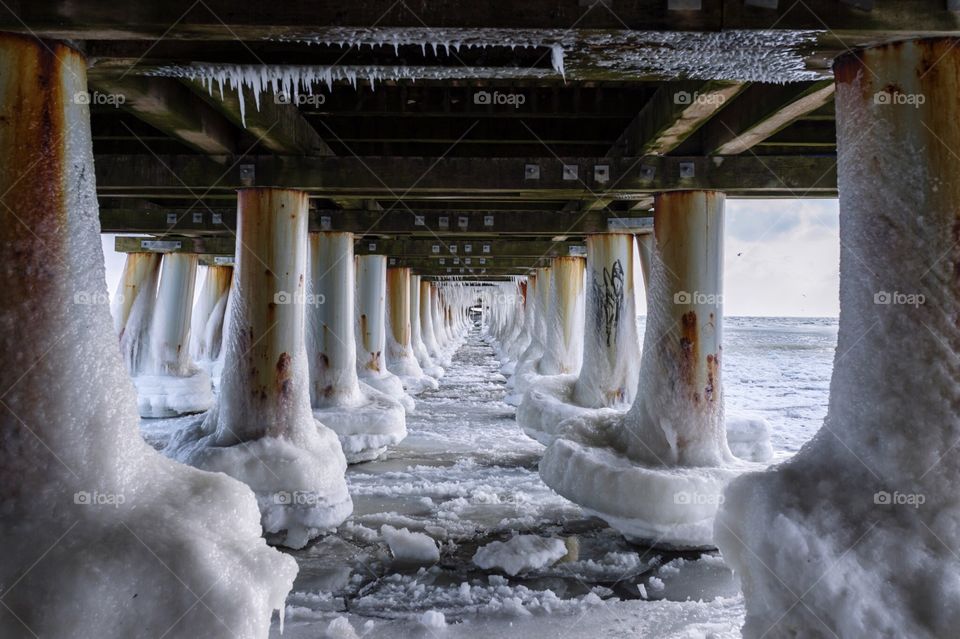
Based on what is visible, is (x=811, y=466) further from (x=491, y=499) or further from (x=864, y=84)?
(x=491, y=499)

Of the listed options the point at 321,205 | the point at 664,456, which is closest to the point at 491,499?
the point at 664,456

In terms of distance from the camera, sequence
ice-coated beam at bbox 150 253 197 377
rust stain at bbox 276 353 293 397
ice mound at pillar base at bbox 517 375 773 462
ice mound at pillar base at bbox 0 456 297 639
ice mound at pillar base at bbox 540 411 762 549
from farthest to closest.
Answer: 1. ice-coated beam at bbox 150 253 197 377
2. ice mound at pillar base at bbox 517 375 773 462
3. rust stain at bbox 276 353 293 397
4. ice mound at pillar base at bbox 540 411 762 549
5. ice mound at pillar base at bbox 0 456 297 639

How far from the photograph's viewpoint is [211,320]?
1883 centimetres

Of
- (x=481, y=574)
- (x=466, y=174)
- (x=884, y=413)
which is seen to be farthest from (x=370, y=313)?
(x=884, y=413)

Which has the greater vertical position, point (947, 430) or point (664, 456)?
point (947, 430)

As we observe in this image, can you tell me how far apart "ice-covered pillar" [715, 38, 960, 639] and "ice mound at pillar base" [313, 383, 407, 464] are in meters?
6.71

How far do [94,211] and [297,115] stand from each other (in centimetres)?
317

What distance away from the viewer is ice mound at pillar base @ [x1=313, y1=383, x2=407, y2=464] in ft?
32.5

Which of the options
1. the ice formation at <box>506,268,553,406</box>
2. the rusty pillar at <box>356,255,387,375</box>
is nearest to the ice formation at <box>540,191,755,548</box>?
the ice formation at <box>506,268,553,406</box>

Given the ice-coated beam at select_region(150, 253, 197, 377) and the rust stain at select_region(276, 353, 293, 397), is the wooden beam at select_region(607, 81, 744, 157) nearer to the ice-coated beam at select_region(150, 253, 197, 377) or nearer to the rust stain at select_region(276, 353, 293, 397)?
the rust stain at select_region(276, 353, 293, 397)

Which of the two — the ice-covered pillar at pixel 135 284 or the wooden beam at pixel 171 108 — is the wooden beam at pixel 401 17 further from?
the ice-covered pillar at pixel 135 284

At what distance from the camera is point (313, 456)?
23.3 ft

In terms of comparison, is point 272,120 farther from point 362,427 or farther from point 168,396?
point 168,396

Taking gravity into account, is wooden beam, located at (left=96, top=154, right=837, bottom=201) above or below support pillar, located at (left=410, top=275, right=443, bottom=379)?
above
